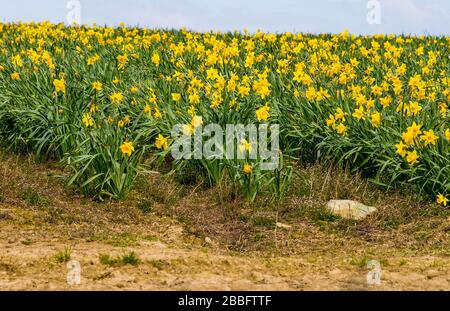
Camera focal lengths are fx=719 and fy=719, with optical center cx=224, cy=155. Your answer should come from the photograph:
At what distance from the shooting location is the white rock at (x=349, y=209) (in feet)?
21.3

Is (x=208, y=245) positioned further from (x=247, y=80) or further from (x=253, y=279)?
(x=247, y=80)

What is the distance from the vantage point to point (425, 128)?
723cm

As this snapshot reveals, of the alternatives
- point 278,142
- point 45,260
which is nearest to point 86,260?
point 45,260

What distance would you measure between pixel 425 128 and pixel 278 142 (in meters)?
1.48

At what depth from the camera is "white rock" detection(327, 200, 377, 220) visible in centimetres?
648

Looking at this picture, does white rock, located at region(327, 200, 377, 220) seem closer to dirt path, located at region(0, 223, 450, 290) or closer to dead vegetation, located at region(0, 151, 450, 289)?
dead vegetation, located at region(0, 151, 450, 289)
